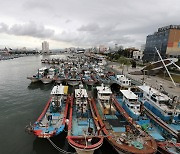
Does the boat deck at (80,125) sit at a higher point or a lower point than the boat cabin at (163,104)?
lower

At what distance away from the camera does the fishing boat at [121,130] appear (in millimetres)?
16750

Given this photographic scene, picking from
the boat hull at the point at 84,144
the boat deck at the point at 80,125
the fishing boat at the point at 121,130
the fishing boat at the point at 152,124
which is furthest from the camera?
the boat deck at the point at 80,125

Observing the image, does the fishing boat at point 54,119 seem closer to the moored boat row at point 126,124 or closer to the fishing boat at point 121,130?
the moored boat row at point 126,124

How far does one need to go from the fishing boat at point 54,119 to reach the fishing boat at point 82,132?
1.50 m

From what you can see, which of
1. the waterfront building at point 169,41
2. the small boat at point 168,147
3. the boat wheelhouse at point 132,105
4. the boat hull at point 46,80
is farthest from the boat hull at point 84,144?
the waterfront building at point 169,41

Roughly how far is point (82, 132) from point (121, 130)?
5.09 m

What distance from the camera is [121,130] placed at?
2055 centimetres

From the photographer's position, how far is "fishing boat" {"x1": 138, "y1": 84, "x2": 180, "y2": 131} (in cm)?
2309

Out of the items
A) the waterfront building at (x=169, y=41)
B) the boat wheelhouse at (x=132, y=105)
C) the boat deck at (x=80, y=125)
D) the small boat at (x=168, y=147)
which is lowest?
the small boat at (x=168, y=147)

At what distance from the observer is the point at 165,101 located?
25359 millimetres

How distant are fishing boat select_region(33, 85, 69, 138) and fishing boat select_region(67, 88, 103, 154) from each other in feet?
4.92

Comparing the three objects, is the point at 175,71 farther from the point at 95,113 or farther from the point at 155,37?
the point at 95,113

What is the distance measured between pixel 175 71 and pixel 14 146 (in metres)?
65.6

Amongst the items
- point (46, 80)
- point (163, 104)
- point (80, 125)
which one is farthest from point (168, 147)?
point (46, 80)
